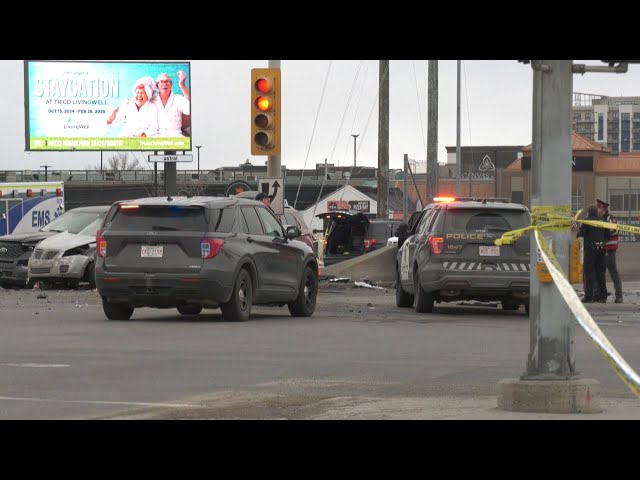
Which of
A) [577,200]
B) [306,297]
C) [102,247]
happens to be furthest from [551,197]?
[577,200]

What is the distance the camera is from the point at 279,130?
24578 millimetres

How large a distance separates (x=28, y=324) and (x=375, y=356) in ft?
19.6

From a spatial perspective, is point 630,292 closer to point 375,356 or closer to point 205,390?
point 375,356

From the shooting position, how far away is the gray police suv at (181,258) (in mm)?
18344

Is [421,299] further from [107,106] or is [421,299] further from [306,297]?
[107,106]

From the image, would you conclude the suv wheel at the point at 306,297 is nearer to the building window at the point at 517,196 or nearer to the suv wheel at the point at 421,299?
the suv wheel at the point at 421,299

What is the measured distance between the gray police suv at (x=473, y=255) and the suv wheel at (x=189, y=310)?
3334mm

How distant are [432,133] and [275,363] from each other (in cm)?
2900

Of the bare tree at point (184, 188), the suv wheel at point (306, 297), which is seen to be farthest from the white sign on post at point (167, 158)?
the bare tree at point (184, 188)

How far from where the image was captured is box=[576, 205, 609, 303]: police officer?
2408 cm

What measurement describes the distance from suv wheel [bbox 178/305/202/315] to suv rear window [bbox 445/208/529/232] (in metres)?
3.86

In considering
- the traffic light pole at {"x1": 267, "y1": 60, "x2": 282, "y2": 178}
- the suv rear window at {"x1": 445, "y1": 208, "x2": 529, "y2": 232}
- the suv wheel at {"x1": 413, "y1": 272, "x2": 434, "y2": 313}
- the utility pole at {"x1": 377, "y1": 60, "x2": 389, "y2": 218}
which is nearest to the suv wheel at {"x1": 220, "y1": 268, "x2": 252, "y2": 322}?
the suv wheel at {"x1": 413, "y1": 272, "x2": 434, "y2": 313}

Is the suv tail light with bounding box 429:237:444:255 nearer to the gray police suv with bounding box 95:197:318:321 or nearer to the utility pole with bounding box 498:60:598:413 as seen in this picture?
the gray police suv with bounding box 95:197:318:321
